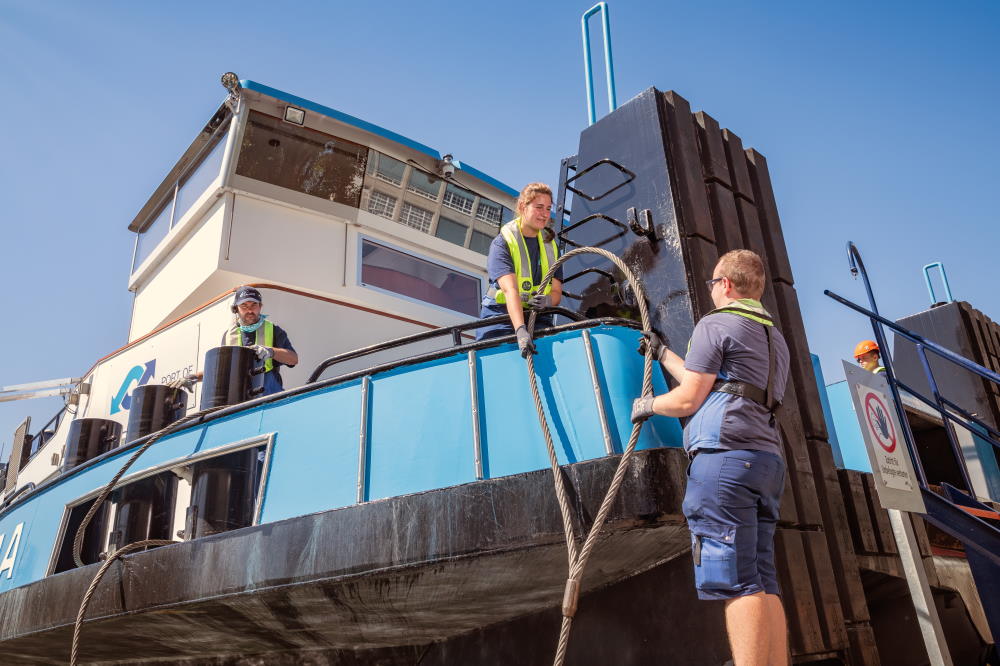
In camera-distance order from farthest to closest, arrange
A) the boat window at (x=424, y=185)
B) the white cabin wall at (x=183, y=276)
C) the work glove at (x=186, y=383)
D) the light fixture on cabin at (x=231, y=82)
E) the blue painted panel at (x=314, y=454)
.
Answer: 1. the boat window at (x=424, y=185)
2. the white cabin wall at (x=183, y=276)
3. the light fixture on cabin at (x=231, y=82)
4. the work glove at (x=186, y=383)
5. the blue painted panel at (x=314, y=454)

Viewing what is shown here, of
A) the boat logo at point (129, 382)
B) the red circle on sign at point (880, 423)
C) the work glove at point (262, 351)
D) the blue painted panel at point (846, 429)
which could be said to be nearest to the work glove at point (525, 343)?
the red circle on sign at point (880, 423)

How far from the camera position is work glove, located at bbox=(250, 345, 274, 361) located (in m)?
4.11

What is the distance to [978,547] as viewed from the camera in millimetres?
3834

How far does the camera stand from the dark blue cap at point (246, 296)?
444 cm

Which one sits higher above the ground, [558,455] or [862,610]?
[558,455]

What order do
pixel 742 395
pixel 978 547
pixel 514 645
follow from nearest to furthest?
pixel 742 395 → pixel 514 645 → pixel 978 547

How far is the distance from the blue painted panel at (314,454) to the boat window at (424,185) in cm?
383

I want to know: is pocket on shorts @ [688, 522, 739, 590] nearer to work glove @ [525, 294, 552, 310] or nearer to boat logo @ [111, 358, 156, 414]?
work glove @ [525, 294, 552, 310]

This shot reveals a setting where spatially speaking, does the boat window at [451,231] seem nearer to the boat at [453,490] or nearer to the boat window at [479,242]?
the boat window at [479,242]

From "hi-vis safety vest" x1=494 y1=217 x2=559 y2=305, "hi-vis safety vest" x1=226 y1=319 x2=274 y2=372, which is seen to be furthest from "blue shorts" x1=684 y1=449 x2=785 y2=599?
"hi-vis safety vest" x1=226 y1=319 x2=274 y2=372

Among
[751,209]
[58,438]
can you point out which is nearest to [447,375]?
[751,209]

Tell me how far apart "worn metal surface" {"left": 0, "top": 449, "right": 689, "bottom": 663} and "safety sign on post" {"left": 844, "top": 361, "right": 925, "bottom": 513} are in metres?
1.00

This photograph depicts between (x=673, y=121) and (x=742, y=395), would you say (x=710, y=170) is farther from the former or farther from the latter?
(x=742, y=395)

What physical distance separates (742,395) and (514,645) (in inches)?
70.3
